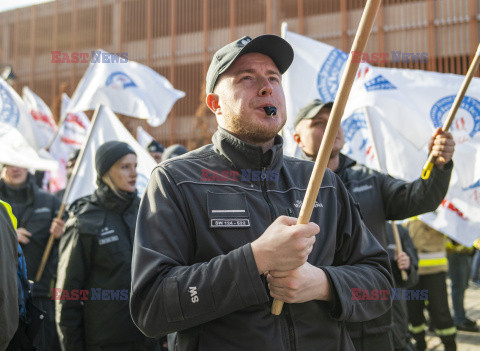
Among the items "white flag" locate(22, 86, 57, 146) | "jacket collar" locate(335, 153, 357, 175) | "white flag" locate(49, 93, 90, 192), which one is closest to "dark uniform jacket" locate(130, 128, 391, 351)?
"jacket collar" locate(335, 153, 357, 175)

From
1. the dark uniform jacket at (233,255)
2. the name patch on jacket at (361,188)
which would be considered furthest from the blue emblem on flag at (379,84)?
the dark uniform jacket at (233,255)

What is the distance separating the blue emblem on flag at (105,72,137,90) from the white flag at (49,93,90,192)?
218 centimetres

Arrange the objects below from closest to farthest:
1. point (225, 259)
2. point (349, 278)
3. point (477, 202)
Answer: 1. point (225, 259)
2. point (349, 278)
3. point (477, 202)

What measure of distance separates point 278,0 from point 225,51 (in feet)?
64.3

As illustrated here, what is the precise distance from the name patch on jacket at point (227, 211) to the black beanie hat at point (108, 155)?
2.67 meters

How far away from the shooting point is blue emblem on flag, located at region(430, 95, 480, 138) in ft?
15.2

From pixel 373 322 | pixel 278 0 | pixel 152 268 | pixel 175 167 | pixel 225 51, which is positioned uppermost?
pixel 278 0

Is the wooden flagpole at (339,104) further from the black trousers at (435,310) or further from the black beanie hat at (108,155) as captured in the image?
the black trousers at (435,310)

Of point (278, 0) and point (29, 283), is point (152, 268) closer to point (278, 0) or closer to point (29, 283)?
point (29, 283)

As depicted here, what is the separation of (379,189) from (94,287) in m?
2.24

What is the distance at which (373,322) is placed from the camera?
3.07 meters

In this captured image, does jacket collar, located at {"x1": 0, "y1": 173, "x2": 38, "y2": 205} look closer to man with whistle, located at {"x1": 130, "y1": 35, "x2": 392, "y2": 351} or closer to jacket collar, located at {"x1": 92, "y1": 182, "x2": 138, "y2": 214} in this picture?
jacket collar, located at {"x1": 92, "y1": 182, "x2": 138, "y2": 214}

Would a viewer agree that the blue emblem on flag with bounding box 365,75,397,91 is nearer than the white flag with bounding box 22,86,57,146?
Yes

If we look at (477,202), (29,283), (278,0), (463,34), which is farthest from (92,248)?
(278,0)
